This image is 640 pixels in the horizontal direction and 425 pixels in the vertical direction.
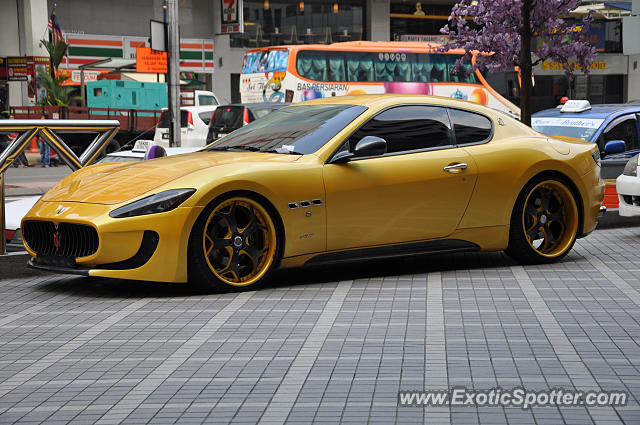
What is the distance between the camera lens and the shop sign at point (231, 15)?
134 feet

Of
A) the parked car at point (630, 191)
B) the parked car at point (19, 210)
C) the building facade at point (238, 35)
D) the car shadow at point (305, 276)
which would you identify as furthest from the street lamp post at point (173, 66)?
the building facade at point (238, 35)

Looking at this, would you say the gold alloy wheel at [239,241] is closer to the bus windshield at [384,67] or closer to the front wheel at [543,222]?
the front wheel at [543,222]

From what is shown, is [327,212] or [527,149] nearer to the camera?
[327,212]

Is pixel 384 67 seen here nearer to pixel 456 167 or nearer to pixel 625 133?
pixel 625 133

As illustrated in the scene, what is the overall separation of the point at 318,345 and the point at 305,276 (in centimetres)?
263

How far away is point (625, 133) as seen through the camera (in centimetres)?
1275

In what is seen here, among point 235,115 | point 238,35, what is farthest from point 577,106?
point 238,35

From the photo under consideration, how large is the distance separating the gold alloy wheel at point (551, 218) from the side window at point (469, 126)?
0.64m

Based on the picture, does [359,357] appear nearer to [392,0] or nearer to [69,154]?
[69,154]

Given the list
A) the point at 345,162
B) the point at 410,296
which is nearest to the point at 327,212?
the point at 345,162

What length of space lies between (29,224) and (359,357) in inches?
130

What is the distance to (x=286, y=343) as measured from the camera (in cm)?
550

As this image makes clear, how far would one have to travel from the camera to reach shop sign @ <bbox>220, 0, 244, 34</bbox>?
40.9 meters

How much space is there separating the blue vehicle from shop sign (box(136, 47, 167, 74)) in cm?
2621
